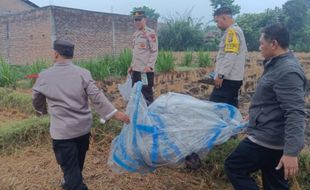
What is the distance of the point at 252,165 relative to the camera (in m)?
2.56

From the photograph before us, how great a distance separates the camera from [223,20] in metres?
4.07

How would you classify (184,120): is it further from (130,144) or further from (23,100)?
(23,100)

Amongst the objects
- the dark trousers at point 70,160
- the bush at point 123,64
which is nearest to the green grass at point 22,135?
the dark trousers at point 70,160

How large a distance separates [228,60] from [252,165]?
1.67 m

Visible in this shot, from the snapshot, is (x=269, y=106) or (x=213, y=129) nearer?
(x=269, y=106)

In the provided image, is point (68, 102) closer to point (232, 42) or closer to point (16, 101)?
point (232, 42)

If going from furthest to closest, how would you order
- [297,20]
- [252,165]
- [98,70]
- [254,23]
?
[297,20] → [254,23] → [98,70] → [252,165]

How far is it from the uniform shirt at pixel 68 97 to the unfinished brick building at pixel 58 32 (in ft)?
47.9

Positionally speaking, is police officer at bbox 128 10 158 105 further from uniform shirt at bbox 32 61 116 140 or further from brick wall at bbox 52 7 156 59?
brick wall at bbox 52 7 156 59

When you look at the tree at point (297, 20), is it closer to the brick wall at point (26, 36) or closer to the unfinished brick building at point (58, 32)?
the unfinished brick building at point (58, 32)

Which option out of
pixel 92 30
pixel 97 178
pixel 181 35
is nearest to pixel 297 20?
pixel 181 35

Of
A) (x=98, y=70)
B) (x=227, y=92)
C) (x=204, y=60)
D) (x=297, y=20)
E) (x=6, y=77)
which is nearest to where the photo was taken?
(x=227, y=92)

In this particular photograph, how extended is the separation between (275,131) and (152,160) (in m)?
0.97

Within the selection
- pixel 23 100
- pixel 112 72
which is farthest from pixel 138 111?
pixel 112 72
